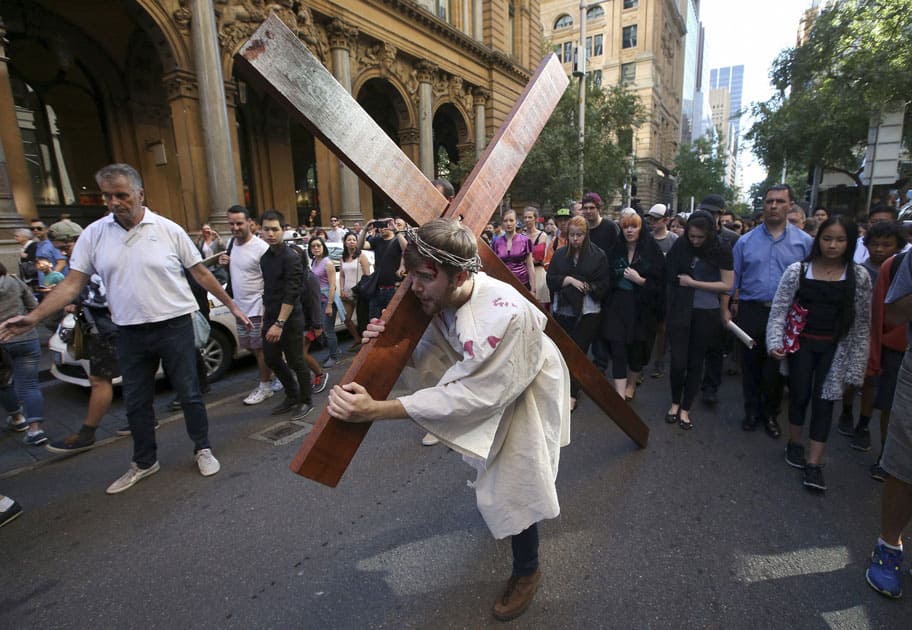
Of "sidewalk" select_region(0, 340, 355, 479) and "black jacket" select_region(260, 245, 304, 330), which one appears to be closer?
"sidewalk" select_region(0, 340, 355, 479)

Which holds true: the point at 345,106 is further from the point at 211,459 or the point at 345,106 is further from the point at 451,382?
the point at 211,459

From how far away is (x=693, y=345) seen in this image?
3996 mm

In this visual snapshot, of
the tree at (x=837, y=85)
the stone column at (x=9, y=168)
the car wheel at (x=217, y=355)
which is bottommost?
the car wheel at (x=217, y=355)

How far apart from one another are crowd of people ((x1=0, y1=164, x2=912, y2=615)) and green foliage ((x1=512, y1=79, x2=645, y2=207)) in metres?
13.9

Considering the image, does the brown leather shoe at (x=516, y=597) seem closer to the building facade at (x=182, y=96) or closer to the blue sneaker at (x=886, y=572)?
the blue sneaker at (x=886, y=572)

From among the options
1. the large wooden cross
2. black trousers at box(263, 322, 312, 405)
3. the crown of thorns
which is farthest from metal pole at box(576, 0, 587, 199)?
the crown of thorns

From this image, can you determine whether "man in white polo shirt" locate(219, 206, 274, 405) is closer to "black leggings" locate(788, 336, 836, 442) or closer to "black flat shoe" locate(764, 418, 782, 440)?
"black leggings" locate(788, 336, 836, 442)

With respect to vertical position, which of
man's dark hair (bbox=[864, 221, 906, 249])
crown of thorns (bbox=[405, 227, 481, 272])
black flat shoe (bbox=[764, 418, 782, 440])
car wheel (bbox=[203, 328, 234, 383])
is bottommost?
black flat shoe (bbox=[764, 418, 782, 440])

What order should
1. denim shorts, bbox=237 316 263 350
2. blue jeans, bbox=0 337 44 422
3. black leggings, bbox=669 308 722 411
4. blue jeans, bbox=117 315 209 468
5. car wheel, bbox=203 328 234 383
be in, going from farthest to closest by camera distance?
1. car wheel, bbox=203 328 234 383
2. denim shorts, bbox=237 316 263 350
3. black leggings, bbox=669 308 722 411
4. blue jeans, bbox=0 337 44 422
5. blue jeans, bbox=117 315 209 468

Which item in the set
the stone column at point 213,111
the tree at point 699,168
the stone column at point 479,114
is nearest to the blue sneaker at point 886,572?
the stone column at point 213,111

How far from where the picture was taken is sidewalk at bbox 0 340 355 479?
370 cm

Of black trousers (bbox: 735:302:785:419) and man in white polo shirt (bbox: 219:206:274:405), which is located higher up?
man in white polo shirt (bbox: 219:206:274:405)

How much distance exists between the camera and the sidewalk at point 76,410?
370 centimetres

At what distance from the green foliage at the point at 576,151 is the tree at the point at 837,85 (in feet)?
19.6
